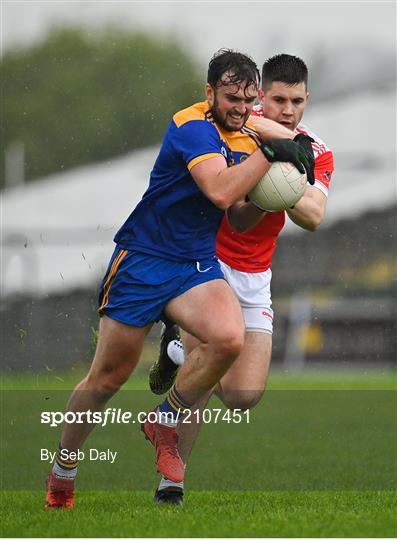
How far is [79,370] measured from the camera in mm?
14875

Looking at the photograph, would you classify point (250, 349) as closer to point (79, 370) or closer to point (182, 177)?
point (182, 177)

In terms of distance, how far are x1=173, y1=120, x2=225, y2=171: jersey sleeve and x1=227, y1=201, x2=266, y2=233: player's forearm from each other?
0.45m

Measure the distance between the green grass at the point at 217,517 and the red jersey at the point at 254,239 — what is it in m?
1.27

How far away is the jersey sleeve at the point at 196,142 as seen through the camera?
5367mm

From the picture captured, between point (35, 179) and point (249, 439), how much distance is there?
1134cm

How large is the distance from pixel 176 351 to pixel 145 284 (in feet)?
3.82

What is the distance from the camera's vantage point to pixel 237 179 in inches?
208

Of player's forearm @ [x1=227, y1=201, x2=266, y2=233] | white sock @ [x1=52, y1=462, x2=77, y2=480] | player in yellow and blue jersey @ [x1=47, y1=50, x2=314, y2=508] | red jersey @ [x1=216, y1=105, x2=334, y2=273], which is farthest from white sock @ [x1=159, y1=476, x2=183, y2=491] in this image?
red jersey @ [x1=216, y1=105, x2=334, y2=273]

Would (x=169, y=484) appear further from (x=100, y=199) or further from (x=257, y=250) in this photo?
(x=100, y=199)

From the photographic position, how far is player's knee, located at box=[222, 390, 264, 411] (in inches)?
252

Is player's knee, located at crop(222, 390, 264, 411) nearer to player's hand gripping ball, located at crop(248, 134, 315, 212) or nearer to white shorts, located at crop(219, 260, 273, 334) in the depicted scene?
white shorts, located at crop(219, 260, 273, 334)

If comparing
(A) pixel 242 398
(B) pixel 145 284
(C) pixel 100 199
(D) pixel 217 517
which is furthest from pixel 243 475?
(C) pixel 100 199

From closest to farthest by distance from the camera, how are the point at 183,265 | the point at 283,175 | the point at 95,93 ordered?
1. the point at 283,175
2. the point at 183,265
3. the point at 95,93

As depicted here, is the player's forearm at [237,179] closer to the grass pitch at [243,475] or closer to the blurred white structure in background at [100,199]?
the grass pitch at [243,475]
